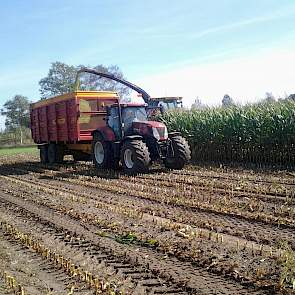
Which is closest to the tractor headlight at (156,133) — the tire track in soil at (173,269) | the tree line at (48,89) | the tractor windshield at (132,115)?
the tractor windshield at (132,115)

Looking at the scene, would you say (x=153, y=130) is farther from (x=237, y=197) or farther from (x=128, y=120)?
(x=237, y=197)

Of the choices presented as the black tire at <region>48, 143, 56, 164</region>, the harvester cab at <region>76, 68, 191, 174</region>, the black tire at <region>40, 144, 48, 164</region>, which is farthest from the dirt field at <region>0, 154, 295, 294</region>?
the black tire at <region>40, 144, 48, 164</region>

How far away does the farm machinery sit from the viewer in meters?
11.7

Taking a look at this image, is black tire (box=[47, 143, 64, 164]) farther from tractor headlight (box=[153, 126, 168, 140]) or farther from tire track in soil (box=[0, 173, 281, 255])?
tractor headlight (box=[153, 126, 168, 140])

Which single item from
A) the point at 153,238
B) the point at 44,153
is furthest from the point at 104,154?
the point at 153,238

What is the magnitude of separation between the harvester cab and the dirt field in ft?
5.30

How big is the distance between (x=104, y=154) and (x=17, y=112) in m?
54.1

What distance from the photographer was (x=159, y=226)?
19.9ft

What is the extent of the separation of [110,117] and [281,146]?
17.2 ft

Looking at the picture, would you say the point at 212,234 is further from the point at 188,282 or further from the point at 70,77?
the point at 70,77

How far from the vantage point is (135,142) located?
1135 cm

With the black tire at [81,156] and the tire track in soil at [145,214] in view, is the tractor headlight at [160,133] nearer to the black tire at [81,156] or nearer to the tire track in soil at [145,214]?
the tire track in soil at [145,214]

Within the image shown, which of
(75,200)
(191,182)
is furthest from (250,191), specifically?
(75,200)

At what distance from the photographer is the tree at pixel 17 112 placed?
2429 inches
